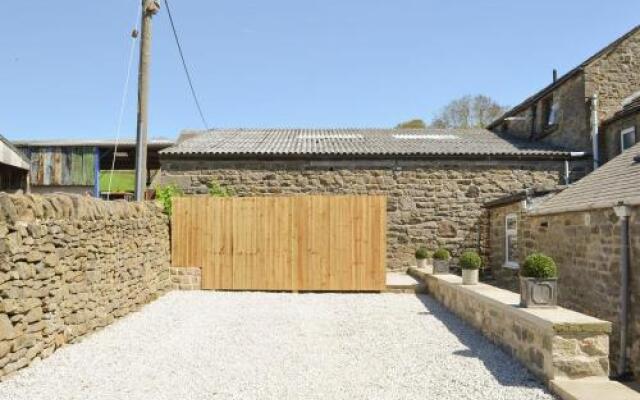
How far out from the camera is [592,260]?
7746 millimetres

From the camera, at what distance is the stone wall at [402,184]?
46.8 feet

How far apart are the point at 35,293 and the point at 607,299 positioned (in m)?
7.48

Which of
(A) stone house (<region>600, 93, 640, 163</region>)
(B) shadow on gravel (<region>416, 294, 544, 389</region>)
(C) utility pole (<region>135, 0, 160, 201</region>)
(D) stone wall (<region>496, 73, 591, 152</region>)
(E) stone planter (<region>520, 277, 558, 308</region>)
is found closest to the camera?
(B) shadow on gravel (<region>416, 294, 544, 389</region>)

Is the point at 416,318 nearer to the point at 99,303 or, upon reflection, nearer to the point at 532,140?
the point at 99,303

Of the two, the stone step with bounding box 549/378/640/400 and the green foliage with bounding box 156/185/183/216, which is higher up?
the green foliage with bounding box 156/185/183/216

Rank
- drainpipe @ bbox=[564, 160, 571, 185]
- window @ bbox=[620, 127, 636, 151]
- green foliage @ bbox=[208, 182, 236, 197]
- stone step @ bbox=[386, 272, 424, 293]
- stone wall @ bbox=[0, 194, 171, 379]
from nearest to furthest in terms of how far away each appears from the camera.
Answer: stone wall @ bbox=[0, 194, 171, 379] → stone step @ bbox=[386, 272, 424, 293] → window @ bbox=[620, 127, 636, 151] → green foliage @ bbox=[208, 182, 236, 197] → drainpipe @ bbox=[564, 160, 571, 185]

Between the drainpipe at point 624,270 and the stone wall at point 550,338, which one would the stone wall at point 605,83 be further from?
the stone wall at point 550,338

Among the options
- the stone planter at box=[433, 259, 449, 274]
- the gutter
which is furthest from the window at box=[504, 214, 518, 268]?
the gutter

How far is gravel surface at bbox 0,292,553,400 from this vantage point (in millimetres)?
4719

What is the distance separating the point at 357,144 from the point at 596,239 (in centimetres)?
895

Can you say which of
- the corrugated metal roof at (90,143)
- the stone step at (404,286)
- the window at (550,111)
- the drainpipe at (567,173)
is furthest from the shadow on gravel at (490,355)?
the corrugated metal roof at (90,143)

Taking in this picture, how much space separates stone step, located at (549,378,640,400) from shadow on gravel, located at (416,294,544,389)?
30 centimetres

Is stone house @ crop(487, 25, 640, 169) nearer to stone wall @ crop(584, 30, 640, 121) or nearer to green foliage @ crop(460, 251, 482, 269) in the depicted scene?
stone wall @ crop(584, 30, 640, 121)

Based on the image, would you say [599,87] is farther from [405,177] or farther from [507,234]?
[405,177]
